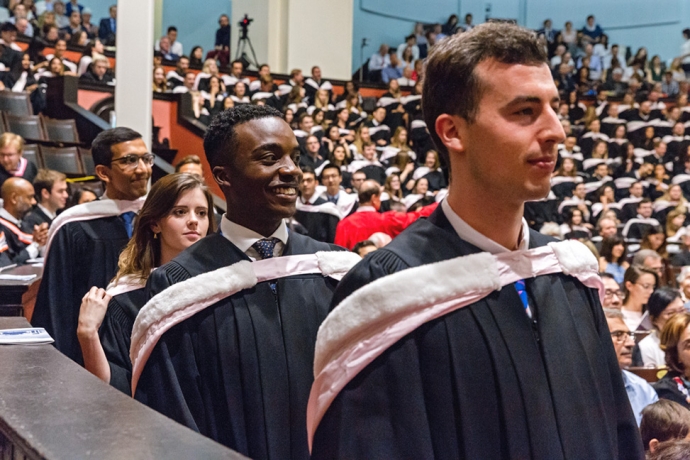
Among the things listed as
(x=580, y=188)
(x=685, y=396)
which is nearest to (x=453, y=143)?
(x=685, y=396)

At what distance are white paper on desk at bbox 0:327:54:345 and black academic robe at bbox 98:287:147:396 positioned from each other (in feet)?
1.18

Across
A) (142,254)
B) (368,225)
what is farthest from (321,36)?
(142,254)

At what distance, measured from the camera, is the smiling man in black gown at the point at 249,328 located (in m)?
2.27

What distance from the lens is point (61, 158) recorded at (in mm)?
10398

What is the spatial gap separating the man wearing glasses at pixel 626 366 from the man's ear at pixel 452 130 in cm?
250

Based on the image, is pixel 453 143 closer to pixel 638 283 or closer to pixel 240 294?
pixel 240 294

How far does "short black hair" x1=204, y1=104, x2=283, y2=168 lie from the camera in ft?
8.25

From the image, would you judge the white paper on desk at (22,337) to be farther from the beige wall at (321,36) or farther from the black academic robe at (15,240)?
the beige wall at (321,36)

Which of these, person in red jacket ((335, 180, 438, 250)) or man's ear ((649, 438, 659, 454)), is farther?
person in red jacket ((335, 180, 438, 250))

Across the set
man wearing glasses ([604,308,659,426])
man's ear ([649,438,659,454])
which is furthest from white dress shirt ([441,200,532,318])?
man wearing glasses ([604,308,659,426])

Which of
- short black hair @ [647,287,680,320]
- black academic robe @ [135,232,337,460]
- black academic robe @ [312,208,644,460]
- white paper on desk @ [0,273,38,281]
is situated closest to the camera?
black academic robe @ [312,208,644,460]

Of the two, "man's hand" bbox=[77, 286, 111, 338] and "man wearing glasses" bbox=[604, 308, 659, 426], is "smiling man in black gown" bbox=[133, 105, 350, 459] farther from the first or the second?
"man wearing glasses" bbox=[604, 308, 659, 426]

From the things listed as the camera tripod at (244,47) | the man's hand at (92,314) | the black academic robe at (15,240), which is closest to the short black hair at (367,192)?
the black academic robe at (15,240)

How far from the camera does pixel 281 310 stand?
7.82 feet
